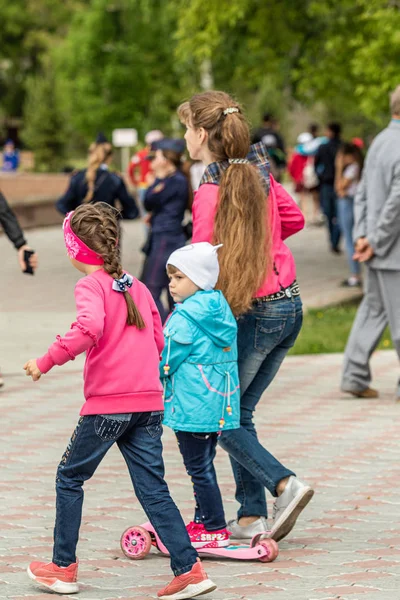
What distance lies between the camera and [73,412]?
8.71 m

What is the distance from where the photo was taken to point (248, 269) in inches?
209

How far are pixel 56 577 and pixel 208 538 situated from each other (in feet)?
2.34

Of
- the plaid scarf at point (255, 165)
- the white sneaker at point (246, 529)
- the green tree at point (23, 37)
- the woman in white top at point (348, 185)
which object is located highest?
the plaid scarf at point (255, 165)

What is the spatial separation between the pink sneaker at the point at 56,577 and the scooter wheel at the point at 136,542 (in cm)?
48

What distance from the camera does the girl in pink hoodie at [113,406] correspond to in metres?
4.73

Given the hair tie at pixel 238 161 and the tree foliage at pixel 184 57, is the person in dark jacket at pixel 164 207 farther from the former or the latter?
the hair tie at pixel 238 161

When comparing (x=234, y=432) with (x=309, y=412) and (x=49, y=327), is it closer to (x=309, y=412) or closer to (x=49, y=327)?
(x=309, y=412)

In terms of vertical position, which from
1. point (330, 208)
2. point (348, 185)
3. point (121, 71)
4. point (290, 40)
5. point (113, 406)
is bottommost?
point (121, 71)

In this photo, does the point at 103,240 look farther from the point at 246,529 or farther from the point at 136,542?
the point at 246,529

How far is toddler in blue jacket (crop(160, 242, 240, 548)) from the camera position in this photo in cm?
499

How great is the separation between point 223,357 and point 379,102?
10.2m

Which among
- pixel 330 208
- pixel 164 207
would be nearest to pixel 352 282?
pixel 330 208

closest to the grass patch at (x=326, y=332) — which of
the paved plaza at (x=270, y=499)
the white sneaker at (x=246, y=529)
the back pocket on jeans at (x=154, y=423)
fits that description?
the paved plaza at (x=270, y=499)

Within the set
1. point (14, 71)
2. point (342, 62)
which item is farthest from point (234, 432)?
point (14, 71)
